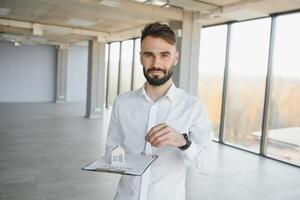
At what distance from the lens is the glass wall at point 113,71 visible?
13.4m

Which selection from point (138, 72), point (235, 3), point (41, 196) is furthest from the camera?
point (138, 72)

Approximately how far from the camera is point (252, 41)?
6.84 meters

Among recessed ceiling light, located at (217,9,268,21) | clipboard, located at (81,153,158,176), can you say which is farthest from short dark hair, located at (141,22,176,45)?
recessed ceiling light, located at (217,9,268,21)

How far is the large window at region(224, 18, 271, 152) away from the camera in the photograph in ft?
21.7

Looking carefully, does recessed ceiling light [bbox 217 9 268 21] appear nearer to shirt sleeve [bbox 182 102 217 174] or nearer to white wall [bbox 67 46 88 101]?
shirt sleeve [bbox 182 102 217 174]

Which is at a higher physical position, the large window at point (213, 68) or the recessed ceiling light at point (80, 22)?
the recessed ceiling light at point (80, 22)

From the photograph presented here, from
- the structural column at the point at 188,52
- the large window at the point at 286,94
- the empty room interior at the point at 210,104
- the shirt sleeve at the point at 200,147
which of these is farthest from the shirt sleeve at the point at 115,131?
the large window at the point at 286,94

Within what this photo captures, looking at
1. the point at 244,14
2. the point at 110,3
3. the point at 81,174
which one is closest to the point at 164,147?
the point at 81,174

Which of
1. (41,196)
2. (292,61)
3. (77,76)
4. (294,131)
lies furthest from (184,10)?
(77,76)

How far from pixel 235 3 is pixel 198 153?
4.77 m

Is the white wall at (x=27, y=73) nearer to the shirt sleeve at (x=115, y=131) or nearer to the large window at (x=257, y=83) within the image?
the large window at (x=257, y=83)

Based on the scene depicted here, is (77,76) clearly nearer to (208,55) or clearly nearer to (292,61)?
(208,55)

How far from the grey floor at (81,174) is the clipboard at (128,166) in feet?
9.61

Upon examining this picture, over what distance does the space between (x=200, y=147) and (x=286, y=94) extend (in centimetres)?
556
